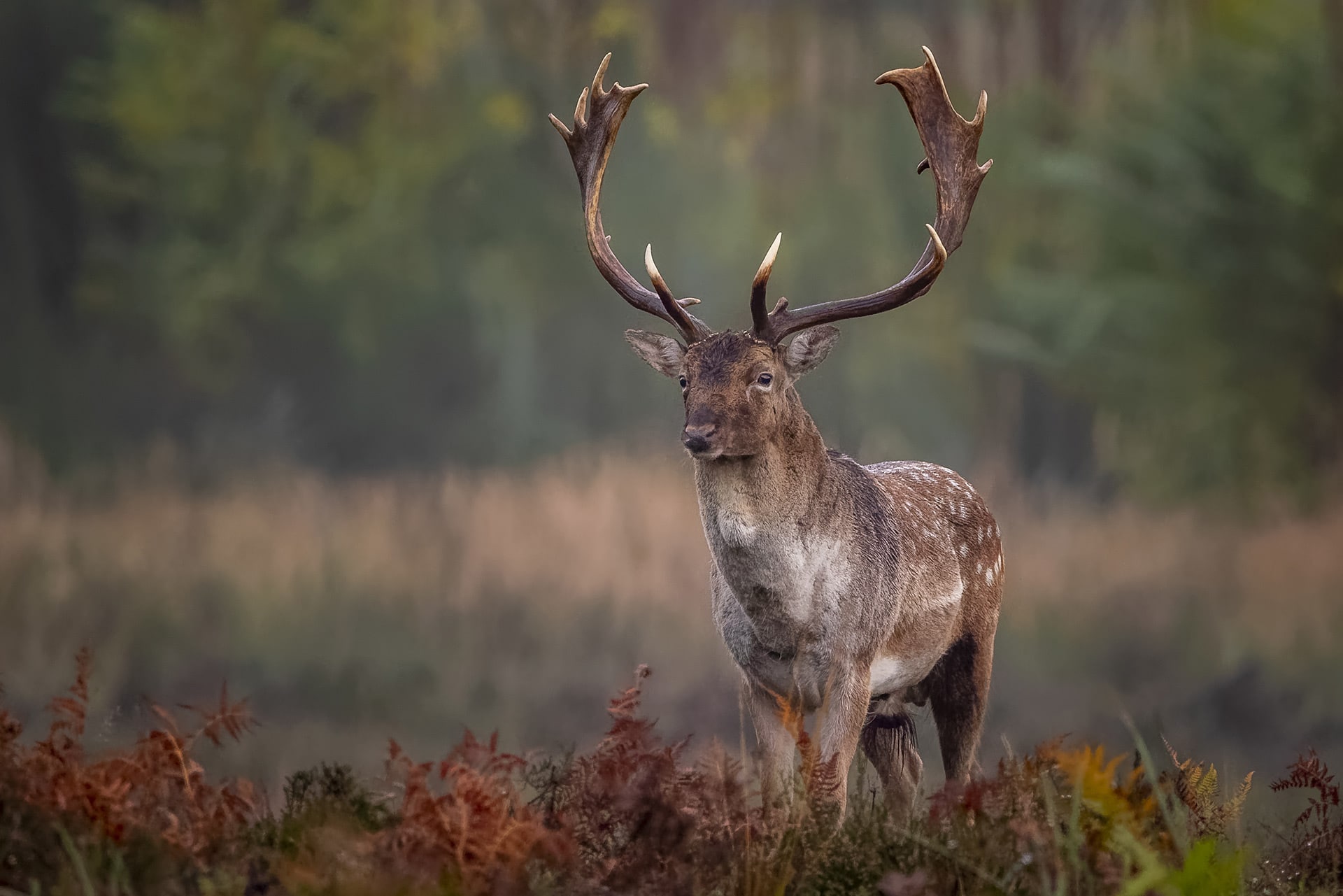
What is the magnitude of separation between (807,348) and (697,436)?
2.51 feet

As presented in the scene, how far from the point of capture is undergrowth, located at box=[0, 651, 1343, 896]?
153 inches

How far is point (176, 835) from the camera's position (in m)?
4.11

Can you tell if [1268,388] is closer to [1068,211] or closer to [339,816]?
[1068,211]

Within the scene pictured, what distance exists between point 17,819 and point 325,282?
16.3 metres

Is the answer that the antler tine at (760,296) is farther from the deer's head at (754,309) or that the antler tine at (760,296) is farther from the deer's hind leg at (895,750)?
the deer's hind leg at (895,750)

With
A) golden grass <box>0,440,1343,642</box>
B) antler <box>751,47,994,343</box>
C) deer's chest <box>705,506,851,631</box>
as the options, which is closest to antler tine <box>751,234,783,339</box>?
antler <box>751,47,994,343</box>

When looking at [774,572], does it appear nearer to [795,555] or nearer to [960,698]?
[795,555]

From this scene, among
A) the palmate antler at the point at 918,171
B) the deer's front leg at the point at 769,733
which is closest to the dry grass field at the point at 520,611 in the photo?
the deer's front leg at the point at 769,733

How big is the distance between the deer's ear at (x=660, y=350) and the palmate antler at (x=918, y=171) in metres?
0.07

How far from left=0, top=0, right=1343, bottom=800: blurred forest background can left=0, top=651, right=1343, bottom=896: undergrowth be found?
24.4ft

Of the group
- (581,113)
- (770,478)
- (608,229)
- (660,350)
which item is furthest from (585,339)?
(770,478)

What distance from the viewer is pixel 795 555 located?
233 inches

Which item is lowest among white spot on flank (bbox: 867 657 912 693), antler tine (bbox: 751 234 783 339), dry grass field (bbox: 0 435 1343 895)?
dry grass field (bbox: 0 435 1343 895)

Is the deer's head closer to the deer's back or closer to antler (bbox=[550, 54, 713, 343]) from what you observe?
antler (bbox=[550, 54, 713, 343])
